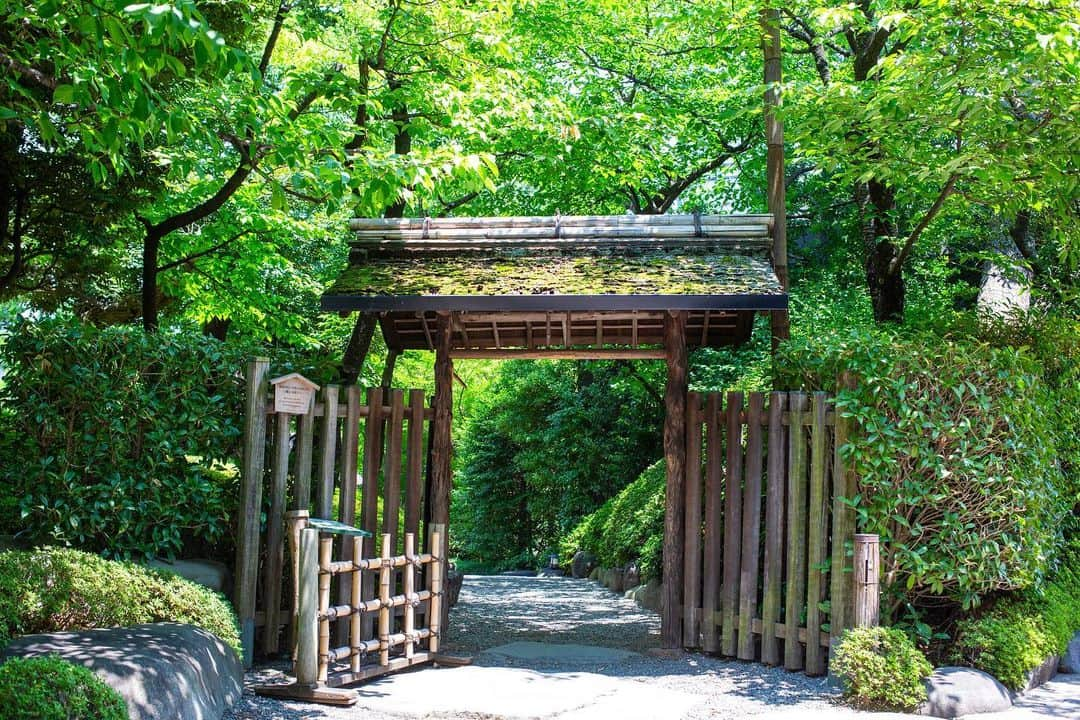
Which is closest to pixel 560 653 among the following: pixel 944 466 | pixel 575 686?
pixel 575 686

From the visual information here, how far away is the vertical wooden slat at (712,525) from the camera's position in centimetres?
901

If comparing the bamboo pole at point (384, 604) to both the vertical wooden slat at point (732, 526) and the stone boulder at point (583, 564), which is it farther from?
the stone boulder at point (583, 564)

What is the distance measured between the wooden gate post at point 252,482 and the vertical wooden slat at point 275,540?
14 centimetres

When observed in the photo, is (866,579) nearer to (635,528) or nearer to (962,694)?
(962,694)

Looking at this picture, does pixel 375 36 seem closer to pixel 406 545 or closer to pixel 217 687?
pixel 406 545

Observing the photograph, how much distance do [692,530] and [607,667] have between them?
4.92 ft

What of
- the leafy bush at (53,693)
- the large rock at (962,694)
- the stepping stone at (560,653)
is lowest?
the stepping stone at (560,653)

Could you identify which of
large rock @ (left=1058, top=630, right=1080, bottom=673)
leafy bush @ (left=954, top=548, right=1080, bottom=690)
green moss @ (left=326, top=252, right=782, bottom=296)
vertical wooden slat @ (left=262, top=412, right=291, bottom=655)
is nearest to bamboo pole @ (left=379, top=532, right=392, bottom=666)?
vertical wooden slat @ (left=262, top=412, right=291, bottom=655)

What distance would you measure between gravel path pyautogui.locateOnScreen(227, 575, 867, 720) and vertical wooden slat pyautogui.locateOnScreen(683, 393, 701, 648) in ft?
0.92

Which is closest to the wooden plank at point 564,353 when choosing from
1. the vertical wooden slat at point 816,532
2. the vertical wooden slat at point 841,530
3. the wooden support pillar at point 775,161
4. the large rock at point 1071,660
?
the wooden support pillar at point 775,161

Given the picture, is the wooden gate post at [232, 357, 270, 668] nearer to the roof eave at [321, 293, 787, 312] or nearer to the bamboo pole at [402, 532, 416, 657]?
the roof eave at [321, 293, 787, 312]

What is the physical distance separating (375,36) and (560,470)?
43.5 ft

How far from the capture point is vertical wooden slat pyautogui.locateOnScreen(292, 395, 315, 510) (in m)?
8.23

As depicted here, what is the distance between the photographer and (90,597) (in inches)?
259
